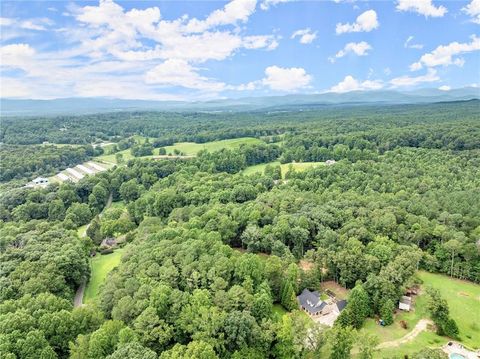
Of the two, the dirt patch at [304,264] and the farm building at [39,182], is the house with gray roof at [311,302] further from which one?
the farm building at [39,182]

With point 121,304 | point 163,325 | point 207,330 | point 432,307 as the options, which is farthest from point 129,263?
point 432,307

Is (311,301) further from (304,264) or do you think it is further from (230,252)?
(230,252)

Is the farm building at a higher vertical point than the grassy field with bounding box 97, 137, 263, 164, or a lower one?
lower

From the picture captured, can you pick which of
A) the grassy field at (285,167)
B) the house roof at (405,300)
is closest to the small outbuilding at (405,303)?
the house roof at (405,300)

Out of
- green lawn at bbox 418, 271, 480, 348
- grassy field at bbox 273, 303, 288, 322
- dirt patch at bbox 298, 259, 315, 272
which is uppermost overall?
dirt patch at bbox 298, 259, 315, 272

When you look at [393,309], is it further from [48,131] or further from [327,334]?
[48,131]

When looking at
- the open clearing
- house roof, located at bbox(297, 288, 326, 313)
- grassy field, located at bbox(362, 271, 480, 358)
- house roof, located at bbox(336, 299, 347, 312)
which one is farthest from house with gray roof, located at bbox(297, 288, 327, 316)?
the open clearing

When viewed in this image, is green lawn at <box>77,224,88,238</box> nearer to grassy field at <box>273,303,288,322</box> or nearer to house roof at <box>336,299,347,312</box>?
grassy field at <box>273,303,288,322</box>
